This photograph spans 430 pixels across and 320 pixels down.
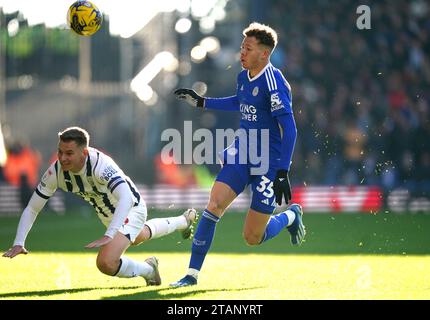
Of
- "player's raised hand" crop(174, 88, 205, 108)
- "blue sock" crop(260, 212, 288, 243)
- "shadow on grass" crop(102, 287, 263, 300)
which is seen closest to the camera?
"shadow on grass" crop(102, 287, 263, 300)

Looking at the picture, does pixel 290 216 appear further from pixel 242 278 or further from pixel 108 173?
pixel 108 173

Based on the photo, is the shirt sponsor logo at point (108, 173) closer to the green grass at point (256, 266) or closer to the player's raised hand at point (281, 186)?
the green grass at point (256, 266)

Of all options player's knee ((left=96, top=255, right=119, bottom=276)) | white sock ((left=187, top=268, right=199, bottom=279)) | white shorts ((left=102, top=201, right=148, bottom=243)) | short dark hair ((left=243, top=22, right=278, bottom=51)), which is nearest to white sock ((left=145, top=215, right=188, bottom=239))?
white shorts ((left=102, top=201, right=148, bottom=243))

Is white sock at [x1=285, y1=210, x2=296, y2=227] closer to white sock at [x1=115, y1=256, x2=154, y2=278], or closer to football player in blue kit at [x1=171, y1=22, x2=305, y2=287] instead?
football player in blue kit at [x1=171, y1=22, x2=305, y2=287]

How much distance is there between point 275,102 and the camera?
9688 millimetres

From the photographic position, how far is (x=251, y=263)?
39.8 feet

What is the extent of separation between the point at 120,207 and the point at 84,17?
294 cm

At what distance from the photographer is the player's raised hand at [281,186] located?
9.46 meters

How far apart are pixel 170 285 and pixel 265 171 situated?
1.51m

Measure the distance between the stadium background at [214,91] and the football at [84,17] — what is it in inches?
449

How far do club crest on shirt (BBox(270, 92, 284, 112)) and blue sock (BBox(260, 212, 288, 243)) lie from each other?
4.69ft

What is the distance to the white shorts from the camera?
9.47 meters

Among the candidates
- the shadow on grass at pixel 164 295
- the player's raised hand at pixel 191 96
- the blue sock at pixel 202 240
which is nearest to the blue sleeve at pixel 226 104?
the player's raised hand at pixel 191 96
